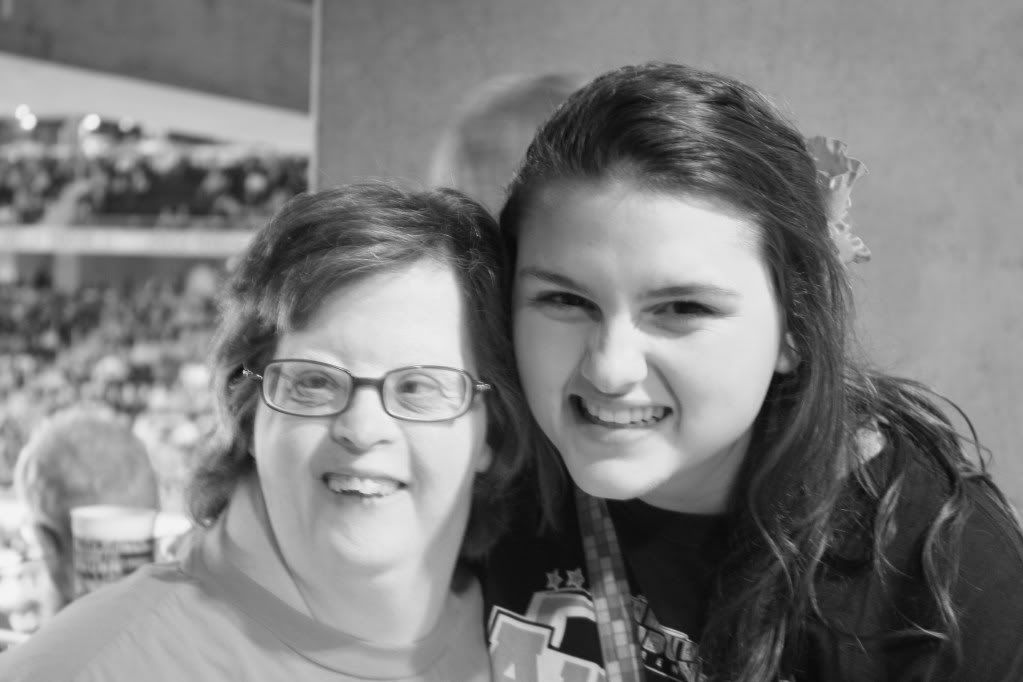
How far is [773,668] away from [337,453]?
615mm

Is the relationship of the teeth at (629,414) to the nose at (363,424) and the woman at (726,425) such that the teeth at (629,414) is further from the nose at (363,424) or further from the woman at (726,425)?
the nose at (363,424)

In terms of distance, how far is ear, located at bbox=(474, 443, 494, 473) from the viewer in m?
1.40

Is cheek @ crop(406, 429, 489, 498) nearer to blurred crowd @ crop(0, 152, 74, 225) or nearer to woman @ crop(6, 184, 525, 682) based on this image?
woman @ crop(6, 184, 525, 682)

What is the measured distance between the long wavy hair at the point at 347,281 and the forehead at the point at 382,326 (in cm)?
1

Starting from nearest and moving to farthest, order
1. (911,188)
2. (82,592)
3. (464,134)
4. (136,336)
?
1. (82,592)
2. (911,188)
3. (464,134)
4. (136,336)

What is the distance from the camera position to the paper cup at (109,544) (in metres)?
1.69

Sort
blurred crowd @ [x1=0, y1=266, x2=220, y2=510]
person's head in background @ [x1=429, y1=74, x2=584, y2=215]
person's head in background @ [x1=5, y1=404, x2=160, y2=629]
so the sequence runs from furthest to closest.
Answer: blurred crowd @ [x1=0, y1=266, x2=220, y2=510]
person's head in background @ [x1=429, y1=74, x2=584, y2=215]
person's head in background @ [x1=5, y1=404, x2=160, y2=629]

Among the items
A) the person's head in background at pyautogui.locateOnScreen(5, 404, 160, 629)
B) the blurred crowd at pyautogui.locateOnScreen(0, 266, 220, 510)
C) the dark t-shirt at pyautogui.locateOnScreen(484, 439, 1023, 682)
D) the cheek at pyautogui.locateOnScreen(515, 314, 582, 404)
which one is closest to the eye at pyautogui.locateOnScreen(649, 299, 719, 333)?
the cheek at pyautogui.locateOnScreen(515, 314, 582, 404)

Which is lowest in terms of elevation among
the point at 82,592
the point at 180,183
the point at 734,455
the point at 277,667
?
the point at 82,592

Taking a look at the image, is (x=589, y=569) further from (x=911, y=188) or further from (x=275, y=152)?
(x=275, y=152)

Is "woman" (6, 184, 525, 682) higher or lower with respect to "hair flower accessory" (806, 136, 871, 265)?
lower

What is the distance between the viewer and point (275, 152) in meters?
3.93

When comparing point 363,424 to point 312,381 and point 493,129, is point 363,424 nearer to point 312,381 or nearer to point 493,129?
point 312,381

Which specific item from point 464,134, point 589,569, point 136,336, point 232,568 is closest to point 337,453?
point 232,568
